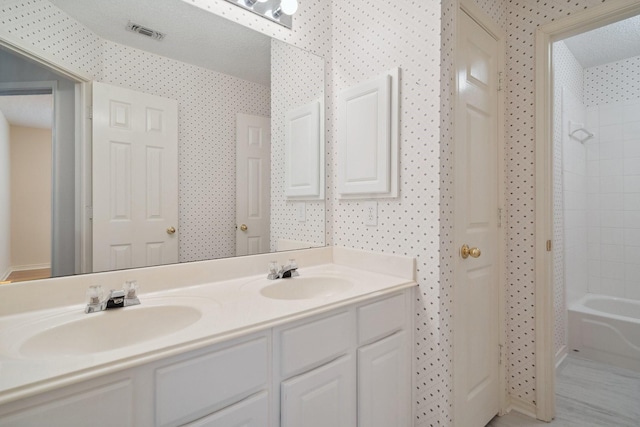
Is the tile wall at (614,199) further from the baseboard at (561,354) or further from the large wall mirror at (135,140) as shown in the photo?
the large wall mirror at (135,140)

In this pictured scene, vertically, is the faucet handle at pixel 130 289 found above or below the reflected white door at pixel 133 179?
below

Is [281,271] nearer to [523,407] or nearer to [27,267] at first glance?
[27,267]

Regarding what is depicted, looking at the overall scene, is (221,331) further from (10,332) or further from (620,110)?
(620,110)

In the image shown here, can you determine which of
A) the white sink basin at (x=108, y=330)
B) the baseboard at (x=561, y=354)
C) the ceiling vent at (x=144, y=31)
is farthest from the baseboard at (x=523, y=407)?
the ceiling vent at (x=144, y=31)

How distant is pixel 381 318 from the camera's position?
1236mm

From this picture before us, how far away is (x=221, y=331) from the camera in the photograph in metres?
0.81

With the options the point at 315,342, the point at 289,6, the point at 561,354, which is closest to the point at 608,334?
the point at 561,354

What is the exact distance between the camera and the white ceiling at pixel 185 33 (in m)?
1.12

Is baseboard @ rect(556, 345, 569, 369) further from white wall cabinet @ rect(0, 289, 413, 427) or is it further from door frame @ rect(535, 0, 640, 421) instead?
white wall cabinet @ rect(0, 289, 413, 427)

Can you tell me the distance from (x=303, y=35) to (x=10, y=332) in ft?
5.82

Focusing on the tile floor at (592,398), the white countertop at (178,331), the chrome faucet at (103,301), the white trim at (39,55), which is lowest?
the tile floor at (592,398)

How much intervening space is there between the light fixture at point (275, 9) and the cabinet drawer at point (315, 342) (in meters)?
1.51

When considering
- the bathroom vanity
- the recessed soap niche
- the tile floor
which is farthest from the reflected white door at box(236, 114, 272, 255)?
the tile floor

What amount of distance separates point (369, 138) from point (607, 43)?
2.48m
